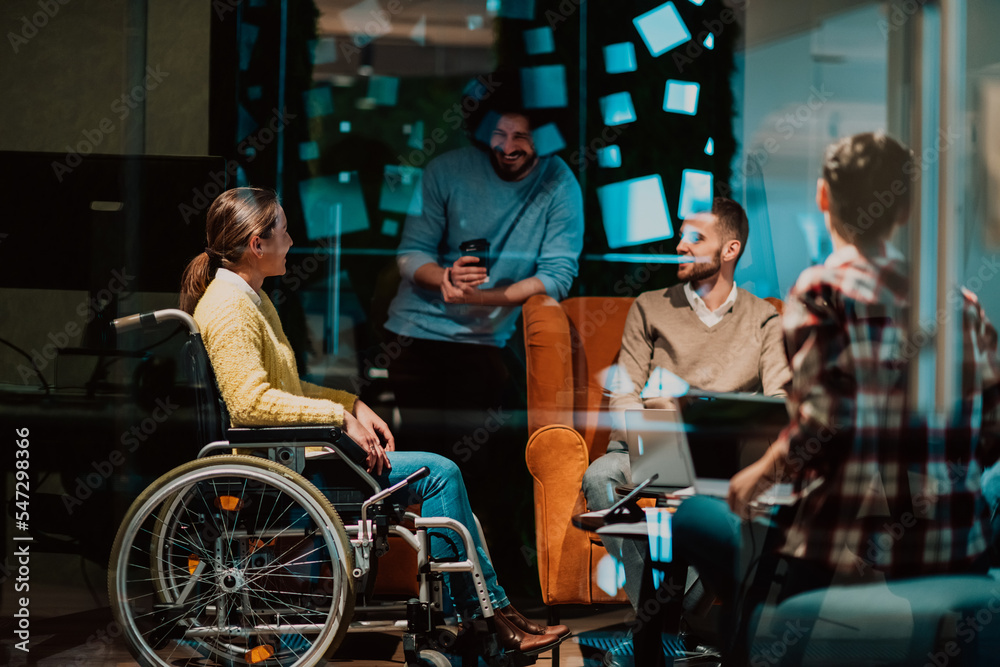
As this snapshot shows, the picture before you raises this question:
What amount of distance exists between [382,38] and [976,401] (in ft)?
9.12

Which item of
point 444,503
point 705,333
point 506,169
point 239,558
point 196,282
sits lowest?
point 239,558

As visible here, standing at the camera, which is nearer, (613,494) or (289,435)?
(289,435)

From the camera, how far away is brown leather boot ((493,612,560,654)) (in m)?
2.19

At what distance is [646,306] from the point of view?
2.99 meters

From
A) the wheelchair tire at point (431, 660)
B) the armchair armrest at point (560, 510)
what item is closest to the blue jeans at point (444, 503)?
the wheelchair tire at point (431, 660)

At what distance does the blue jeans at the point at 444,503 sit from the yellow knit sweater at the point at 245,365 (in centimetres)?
15

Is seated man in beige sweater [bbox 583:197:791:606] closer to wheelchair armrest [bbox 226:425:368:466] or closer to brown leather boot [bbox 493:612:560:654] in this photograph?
brown leather boot [bbox 493:612:560:654]

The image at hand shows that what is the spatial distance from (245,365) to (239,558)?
18.1 inches

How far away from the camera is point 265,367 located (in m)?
2.27

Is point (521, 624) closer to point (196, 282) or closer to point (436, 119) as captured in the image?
point (196, 282)

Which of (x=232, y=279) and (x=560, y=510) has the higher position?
(x=232, y=279)

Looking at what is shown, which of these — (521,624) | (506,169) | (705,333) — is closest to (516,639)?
(521,624)

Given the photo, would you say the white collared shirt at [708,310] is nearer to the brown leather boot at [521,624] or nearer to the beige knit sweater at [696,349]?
the beige knit sweater at [696,349]

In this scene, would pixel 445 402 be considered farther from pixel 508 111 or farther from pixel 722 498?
pixel 722 498
